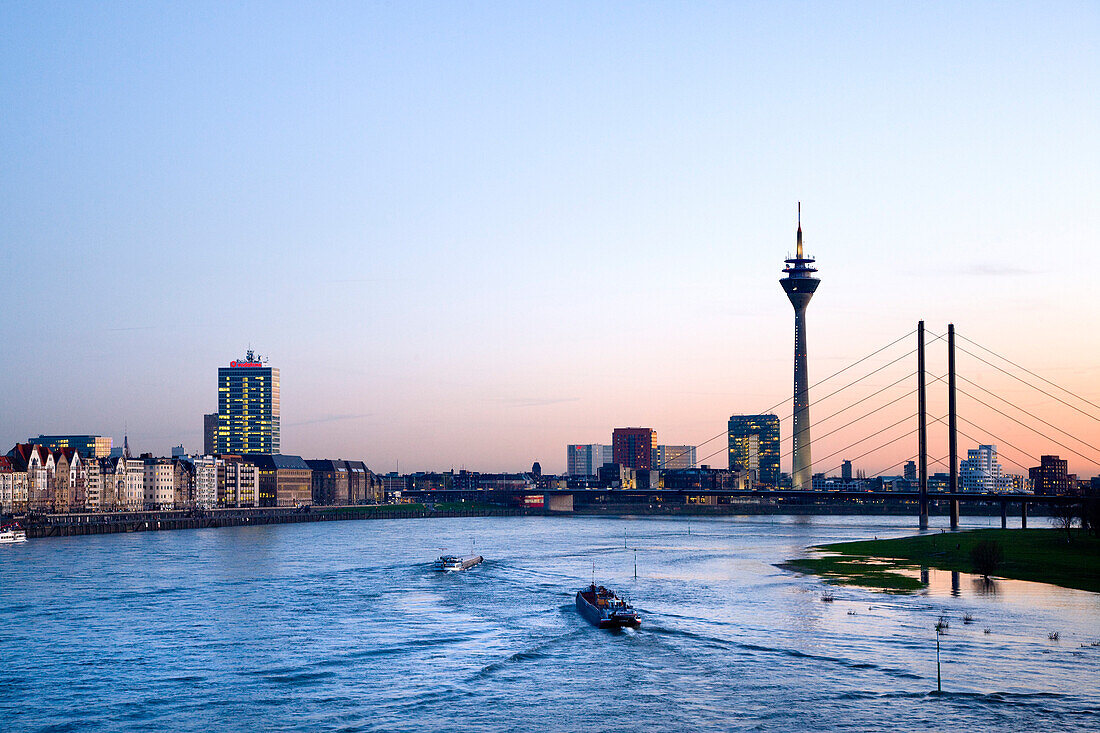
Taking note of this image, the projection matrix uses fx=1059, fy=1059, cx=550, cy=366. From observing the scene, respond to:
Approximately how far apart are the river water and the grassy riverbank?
13.1ft

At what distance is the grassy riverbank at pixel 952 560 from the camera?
86.9 m

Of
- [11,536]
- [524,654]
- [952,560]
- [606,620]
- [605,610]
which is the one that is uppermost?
[605,610]

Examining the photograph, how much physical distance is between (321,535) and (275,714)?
13951cm

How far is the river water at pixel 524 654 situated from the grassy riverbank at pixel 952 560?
3.99m

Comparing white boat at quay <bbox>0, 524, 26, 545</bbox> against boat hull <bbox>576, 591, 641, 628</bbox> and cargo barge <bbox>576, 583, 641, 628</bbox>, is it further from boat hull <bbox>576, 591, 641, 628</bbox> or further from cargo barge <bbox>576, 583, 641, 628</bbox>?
boat hull <bbox>576, 591, 641, 628</bbox>

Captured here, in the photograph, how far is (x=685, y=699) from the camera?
46.3 metres

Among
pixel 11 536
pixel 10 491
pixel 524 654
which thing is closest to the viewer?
pixel 524 654

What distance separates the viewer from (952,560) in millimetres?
104125

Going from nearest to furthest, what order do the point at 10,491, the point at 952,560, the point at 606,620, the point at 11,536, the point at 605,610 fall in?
the point at 606,620 < the point at 605,610 < the point at 952,560 < the point at 11,536 < the point at 10,491

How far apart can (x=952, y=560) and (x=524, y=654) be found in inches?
2450

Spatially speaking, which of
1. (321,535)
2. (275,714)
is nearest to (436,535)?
(321,535)

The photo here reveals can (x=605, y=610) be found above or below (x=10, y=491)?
above

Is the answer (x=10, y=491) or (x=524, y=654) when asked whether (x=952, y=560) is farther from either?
(x=10, y=491)

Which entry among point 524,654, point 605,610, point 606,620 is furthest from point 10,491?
point 524,654
